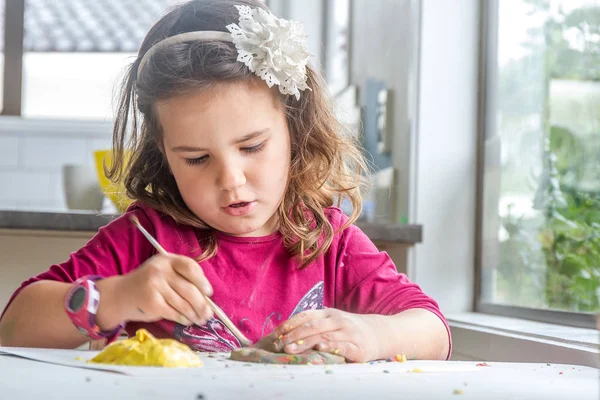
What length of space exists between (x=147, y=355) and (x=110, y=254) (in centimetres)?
44

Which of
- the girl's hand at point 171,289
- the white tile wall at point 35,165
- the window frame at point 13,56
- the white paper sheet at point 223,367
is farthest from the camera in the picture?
the window frame at point 13,56

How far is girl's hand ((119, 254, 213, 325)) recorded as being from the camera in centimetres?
84

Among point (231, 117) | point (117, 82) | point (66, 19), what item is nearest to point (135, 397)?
point (231, 117)

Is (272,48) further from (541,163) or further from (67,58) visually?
(67,58)

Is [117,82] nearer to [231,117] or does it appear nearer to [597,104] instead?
[231,117]

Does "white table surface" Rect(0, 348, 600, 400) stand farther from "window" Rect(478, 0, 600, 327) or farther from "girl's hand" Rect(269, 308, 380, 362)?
"window" Rect(478, 0, 600, 327)

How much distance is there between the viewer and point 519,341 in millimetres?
1277

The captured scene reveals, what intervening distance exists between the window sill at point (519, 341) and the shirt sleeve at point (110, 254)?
24.0 inches

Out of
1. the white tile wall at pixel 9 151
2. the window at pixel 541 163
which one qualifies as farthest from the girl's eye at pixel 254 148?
the white tile wall at pixel 9 151

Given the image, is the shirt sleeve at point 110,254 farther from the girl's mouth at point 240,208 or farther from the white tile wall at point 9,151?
the white tile wall at point 9,151

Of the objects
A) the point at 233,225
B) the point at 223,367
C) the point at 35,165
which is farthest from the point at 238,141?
the point at 35,165

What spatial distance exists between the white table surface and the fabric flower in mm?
464

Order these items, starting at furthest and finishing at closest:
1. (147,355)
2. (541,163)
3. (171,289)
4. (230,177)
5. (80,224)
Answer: (80,224)
(541,163)
(230,177)
(171,289)
(147,355)

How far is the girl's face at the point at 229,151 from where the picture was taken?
1031mm
